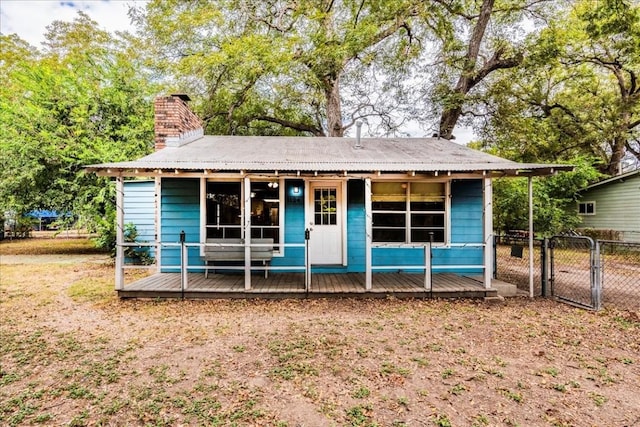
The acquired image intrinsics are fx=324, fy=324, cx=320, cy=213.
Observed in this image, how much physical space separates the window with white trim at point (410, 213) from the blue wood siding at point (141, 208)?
609 centimetres

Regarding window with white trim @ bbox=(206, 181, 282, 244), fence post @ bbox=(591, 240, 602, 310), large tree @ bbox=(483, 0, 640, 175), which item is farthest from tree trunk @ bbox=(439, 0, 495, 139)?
window with white trim @ bbox=(206, 181, 282, 244)

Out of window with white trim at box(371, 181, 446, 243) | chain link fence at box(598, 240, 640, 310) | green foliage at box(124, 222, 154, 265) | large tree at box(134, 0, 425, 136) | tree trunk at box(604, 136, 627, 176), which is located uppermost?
large tree at box(134, 0, 425, 136)

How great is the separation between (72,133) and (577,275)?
55.8 feet

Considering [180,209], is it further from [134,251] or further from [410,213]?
[410,213]

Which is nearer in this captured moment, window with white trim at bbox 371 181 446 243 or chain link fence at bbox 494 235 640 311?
chain link fence at bbox 494 235 640 311

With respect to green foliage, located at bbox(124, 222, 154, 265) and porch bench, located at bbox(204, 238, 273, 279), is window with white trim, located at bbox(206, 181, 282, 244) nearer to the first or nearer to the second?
porch bench, located at bbox(204, 238, 273, 279)

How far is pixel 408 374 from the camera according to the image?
11.1 ft

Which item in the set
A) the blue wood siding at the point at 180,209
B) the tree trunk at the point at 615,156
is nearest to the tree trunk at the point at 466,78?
the tree trunk at the point at 615,156

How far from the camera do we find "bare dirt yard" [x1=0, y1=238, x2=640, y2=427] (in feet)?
8.98

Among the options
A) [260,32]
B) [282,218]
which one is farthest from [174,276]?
[260,32]

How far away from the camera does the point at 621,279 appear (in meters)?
8.34

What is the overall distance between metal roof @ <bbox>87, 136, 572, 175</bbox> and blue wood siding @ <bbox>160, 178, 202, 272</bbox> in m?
0.78

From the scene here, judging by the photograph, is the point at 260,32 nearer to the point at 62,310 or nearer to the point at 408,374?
the point at 62,310

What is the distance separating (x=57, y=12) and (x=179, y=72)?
1598 cm
